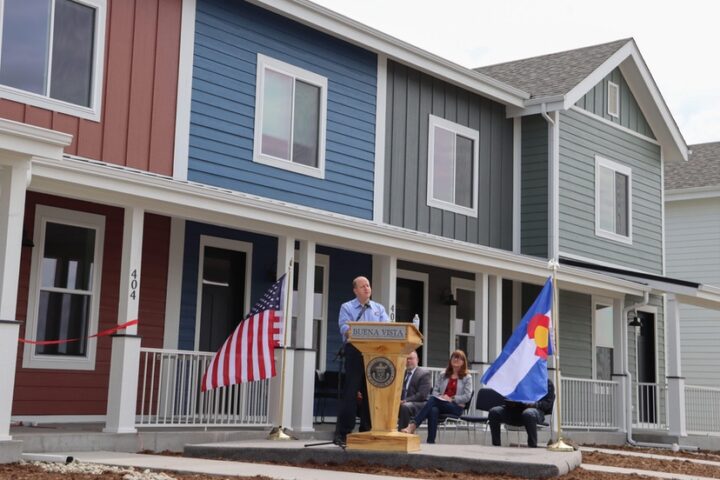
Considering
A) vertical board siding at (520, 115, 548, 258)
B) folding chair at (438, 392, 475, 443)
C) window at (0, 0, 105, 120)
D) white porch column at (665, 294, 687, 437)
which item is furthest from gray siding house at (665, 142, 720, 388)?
window at (0, 0, 105, 120)

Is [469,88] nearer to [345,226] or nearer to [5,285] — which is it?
[345,226]

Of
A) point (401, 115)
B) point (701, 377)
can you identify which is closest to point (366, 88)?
point (401, 115)

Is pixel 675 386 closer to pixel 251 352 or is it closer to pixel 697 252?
pixel 697 252

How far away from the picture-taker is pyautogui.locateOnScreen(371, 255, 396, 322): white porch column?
13.7 metres

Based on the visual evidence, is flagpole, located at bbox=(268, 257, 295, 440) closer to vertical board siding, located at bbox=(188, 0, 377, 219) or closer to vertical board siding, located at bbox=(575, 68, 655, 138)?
vertical board siding, located at bbox=(188, 0, 377, 219)

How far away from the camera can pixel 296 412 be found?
40.3 ft

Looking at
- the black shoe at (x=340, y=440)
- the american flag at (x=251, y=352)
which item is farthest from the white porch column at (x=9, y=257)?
the black shoe at (x=340, y=440)

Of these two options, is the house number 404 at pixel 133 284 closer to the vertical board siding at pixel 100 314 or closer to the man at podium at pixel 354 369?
the vertical board siding at pixel 100 314

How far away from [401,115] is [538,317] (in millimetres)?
5532

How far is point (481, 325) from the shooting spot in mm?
15016

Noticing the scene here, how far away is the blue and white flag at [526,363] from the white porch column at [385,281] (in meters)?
2.39

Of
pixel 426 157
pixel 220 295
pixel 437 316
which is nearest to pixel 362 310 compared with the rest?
pixel 220 295

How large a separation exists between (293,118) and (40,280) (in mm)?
4398

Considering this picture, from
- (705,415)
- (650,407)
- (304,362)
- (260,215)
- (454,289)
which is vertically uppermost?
(260,215)
